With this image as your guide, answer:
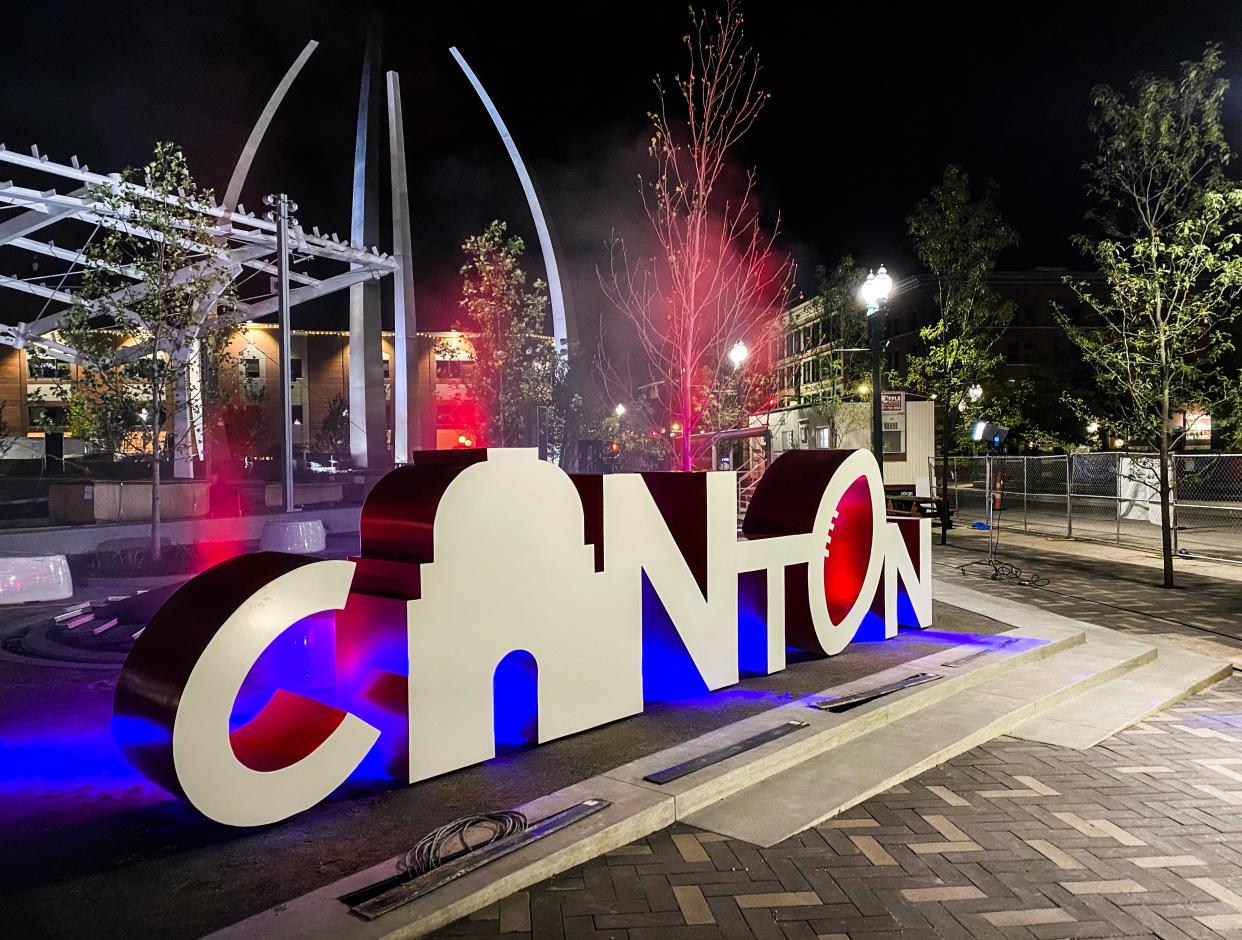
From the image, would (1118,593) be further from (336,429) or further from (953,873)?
(336,429)

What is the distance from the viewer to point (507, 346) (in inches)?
1404

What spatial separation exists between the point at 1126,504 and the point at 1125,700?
76.0ft

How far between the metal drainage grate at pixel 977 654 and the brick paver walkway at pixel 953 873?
232cm

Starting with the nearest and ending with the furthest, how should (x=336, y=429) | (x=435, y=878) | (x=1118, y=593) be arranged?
(x=435, y=878) < (x=1118, y=593) < (x=336, y=429)

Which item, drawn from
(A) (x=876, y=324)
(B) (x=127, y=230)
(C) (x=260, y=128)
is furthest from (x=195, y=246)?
(C) (x=260, y=128)

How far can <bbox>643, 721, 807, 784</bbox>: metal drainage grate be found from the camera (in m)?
5.30

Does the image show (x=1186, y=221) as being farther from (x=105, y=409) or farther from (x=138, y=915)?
(x=105, y=409)

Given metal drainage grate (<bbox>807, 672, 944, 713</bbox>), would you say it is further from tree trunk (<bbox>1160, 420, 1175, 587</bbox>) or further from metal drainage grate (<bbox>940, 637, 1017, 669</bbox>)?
tree trunk (<bbox>1160, 420, 1175, 587</bbox>)

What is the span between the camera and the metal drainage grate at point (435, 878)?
148 inches

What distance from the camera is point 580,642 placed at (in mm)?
6297

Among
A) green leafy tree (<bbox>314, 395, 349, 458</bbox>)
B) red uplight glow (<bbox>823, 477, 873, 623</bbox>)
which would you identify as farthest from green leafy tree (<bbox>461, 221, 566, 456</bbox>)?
green leafy tree (<bbox>314, 395, 349, 458</bbox>)

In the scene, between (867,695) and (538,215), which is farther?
(538,215)

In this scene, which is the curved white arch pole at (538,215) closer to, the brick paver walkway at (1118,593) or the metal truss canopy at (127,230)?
the metal truss canopy at (127,230)

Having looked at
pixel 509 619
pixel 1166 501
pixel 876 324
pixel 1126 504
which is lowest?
pixel 1126 504
